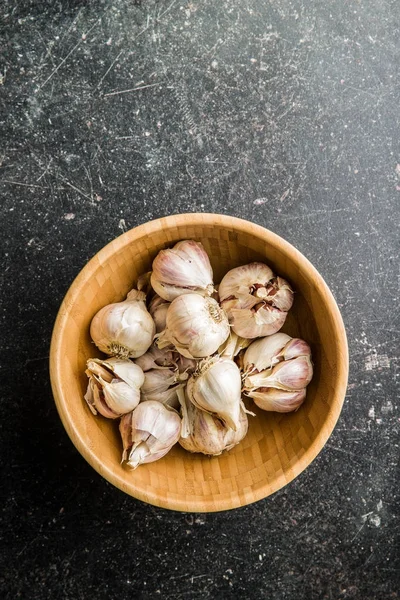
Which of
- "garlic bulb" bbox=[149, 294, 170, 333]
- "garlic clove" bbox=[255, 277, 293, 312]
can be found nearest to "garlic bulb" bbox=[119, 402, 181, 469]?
"garlic bulb" bbox=[149, 294, 170, 333]

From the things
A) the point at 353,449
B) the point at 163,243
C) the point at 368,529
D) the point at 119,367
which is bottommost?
the point at 368,529

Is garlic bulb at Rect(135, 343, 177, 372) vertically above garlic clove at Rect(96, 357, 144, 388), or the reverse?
garlic clove at Rect(96, 357, 144, 388)

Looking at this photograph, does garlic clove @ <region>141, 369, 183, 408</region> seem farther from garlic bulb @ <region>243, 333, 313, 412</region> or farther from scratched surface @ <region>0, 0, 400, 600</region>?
scratched surface @ <region>0, 0, 400, 600</region>

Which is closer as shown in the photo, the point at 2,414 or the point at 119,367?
the point at 119,367

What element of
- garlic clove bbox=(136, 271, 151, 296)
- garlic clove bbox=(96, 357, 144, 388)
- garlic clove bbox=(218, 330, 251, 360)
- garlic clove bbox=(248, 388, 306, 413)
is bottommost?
garlic clove bbox=(248, 388, 306, 413)

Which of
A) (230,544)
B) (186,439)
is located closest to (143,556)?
(230,544)

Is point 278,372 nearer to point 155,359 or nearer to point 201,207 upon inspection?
point 155,359

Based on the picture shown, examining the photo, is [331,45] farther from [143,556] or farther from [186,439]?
[143,556]
